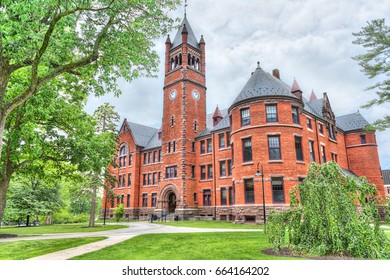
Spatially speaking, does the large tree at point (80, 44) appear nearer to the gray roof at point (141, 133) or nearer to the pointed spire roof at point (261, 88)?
the pointed spire roof at point (261, 88)

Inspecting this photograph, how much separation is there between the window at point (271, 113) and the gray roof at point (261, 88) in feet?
3.97

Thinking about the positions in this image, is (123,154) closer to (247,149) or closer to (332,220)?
(247,149)

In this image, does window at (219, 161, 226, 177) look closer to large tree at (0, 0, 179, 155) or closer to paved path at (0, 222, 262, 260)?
paved path at (0, 222, 262, 260)

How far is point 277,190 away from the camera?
23375mm

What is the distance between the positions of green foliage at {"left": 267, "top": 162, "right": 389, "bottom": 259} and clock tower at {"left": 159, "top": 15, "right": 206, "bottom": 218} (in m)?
23.8

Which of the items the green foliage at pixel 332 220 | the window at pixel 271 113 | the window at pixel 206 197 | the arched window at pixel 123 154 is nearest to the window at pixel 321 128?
the window at pixel 271 113

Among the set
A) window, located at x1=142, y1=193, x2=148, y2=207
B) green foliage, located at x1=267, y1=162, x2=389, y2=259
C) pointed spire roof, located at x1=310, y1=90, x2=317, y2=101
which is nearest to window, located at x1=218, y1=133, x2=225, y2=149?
window, located at x1=142, y1=193, x2=148, y2=207

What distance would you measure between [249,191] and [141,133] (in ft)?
86.6

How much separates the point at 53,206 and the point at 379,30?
38822 millimetres

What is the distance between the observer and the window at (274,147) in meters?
24.1

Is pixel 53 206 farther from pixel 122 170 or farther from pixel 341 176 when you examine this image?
pixel 341 176

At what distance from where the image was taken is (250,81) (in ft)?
90.7

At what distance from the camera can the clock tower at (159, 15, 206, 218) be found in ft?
111
